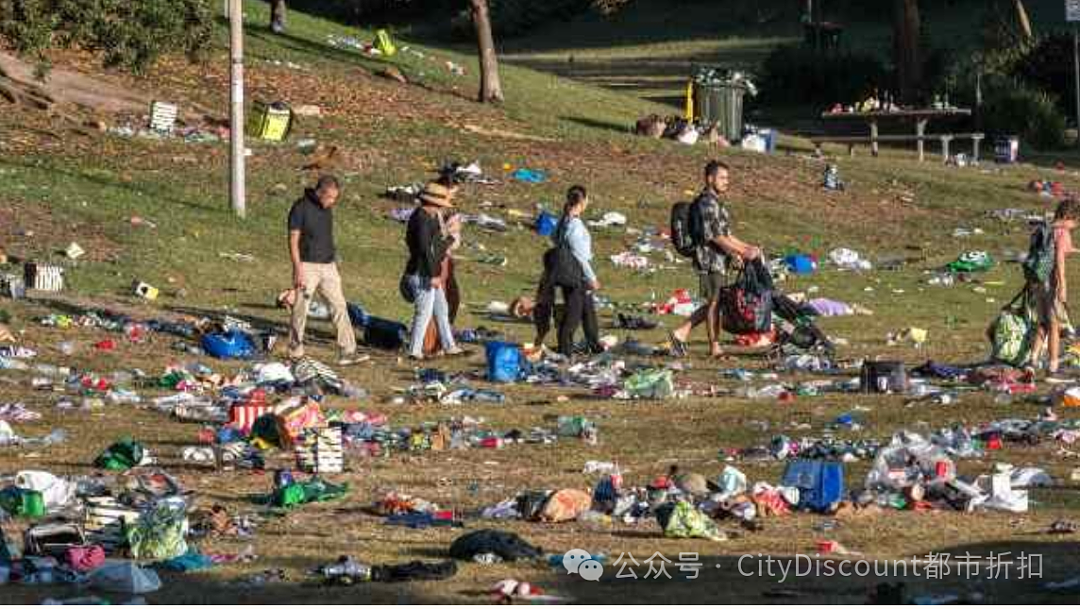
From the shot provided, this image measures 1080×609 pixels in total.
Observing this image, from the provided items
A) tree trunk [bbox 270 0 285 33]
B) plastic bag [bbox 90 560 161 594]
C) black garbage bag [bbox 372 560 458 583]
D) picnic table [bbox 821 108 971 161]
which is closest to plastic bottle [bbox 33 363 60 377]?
plastic bag [bbox 90 560 161 594]

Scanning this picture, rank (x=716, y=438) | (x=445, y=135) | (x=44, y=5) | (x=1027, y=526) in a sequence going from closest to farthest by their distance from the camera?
(x=1027, y=526)
(x=716, y=438)
(x=44, y=5)
(x=445, y=135)

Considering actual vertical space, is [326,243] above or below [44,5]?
below

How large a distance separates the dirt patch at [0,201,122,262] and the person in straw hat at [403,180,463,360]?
217 inches

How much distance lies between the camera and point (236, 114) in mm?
29719

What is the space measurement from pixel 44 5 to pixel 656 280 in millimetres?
7843

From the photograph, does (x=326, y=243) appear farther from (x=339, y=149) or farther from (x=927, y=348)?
(x=339, y=149)

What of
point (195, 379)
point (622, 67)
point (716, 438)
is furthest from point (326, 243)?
point (622, 67)

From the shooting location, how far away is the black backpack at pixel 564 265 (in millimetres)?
22719

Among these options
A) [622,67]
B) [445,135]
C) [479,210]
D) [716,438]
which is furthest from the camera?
[622,67]

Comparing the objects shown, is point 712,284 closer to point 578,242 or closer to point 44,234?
point 578,242

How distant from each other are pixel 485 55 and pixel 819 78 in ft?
58.5

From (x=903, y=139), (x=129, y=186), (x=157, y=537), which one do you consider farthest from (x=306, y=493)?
(x=903, y=139)

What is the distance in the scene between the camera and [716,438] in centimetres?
1794

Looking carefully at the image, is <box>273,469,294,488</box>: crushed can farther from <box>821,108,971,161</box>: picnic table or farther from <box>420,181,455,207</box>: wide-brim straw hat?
<box>821,108,971,161</box>: picnic table
